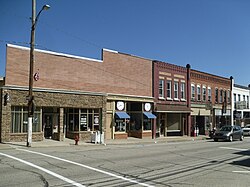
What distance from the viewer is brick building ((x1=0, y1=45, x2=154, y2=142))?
73.4ft

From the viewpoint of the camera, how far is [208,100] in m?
43.1

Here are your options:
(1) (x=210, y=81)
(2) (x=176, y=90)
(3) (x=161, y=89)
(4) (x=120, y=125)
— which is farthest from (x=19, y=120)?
(1) (x=210, y=81)

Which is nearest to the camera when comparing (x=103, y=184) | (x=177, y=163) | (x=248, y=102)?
(x=103, y=184)

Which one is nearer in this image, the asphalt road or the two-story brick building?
the asphalt road

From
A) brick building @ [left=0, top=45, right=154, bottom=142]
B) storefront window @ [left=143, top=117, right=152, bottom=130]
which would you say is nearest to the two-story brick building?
storefront window @ [left=143, top=117, right=152, bottom=130]

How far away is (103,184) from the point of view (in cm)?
934

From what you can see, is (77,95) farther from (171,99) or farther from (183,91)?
(183,91)

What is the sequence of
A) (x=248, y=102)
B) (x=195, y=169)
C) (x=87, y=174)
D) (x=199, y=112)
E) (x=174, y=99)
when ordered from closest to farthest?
(x=87, y=174) < (x=195, y=169) < (x=174, y=99) < (x=199, y=112) < (x=248, y=102)

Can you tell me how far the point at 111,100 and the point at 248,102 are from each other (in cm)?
3506

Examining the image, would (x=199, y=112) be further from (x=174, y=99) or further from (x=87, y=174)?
(x=87, y=174)

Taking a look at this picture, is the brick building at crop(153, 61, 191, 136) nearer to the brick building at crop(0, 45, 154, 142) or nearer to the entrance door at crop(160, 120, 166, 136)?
the entrance door at crop(160, 120, 166, 136)

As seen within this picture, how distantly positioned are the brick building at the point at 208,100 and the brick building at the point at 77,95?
940 centimetres

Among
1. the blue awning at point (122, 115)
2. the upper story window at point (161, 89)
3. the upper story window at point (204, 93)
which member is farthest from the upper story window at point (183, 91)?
the blue awning at point (122, 115)

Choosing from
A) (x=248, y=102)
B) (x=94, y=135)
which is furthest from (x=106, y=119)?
(x=248, y=102)
